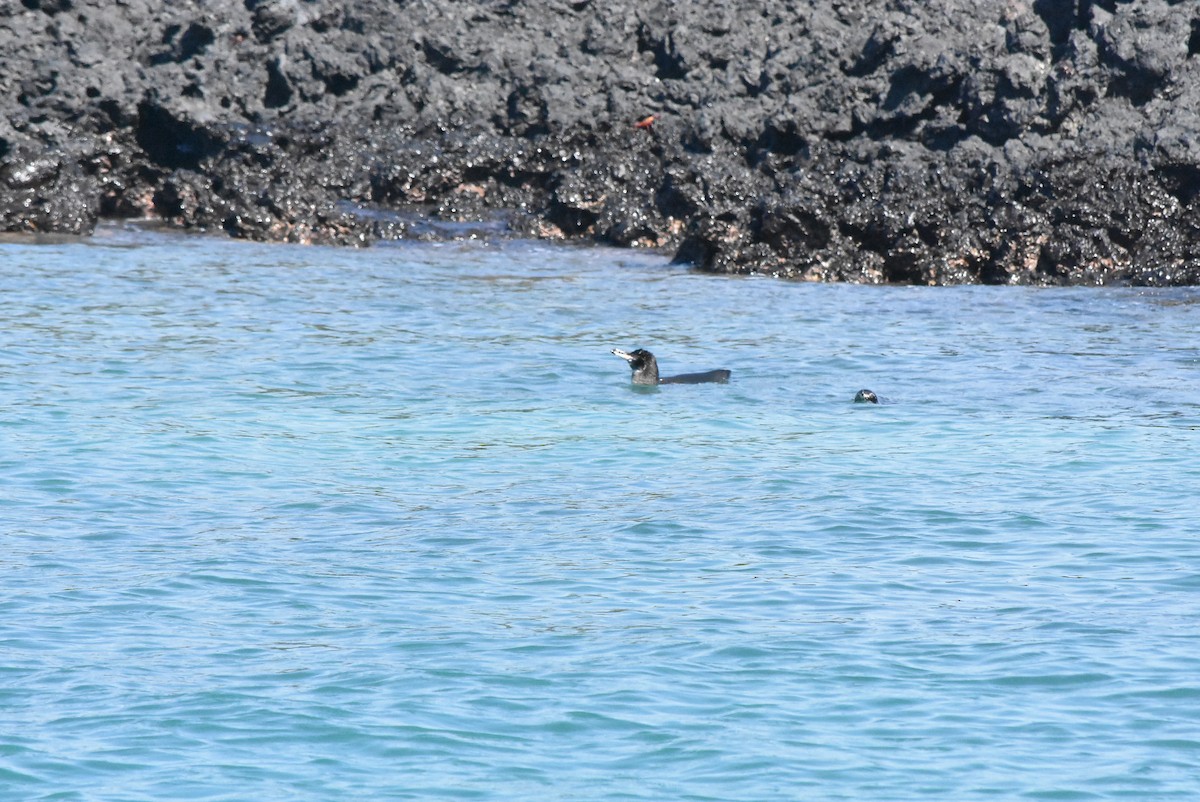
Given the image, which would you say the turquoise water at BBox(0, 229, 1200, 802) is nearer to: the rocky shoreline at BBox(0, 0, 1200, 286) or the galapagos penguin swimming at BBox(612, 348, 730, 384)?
the galapagos penguin swimming at BBox(612, 348, 730, 384)

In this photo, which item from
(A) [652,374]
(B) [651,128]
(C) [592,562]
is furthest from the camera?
(B) [651,128]

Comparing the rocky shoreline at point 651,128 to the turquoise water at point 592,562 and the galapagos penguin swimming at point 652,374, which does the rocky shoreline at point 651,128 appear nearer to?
the turquoise water at point 592,562

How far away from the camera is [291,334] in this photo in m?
16.6

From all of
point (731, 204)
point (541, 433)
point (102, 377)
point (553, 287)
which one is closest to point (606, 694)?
point (541, 433)

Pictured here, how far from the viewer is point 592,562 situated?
346 inches

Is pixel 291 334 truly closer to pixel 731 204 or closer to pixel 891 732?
pixel 731 204

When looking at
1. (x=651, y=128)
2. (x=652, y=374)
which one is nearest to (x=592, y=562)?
(x=652, y=374)

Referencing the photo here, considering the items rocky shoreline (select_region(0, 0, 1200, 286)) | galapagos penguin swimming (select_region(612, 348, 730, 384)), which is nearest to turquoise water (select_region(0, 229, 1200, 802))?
galapagos penguin swimming (select_region(612, 348, 730, 384))

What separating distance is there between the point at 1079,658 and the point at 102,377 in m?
9.44

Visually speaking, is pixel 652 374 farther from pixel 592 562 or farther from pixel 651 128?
pixel 651 128

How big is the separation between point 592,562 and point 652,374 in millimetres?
5463

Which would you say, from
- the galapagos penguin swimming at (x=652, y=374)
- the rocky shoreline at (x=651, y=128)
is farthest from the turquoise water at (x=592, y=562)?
the rocky shoreline at (x=651, y=128)

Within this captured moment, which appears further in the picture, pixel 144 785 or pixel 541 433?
pixel 541 433

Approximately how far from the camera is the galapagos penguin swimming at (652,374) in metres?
14.0
